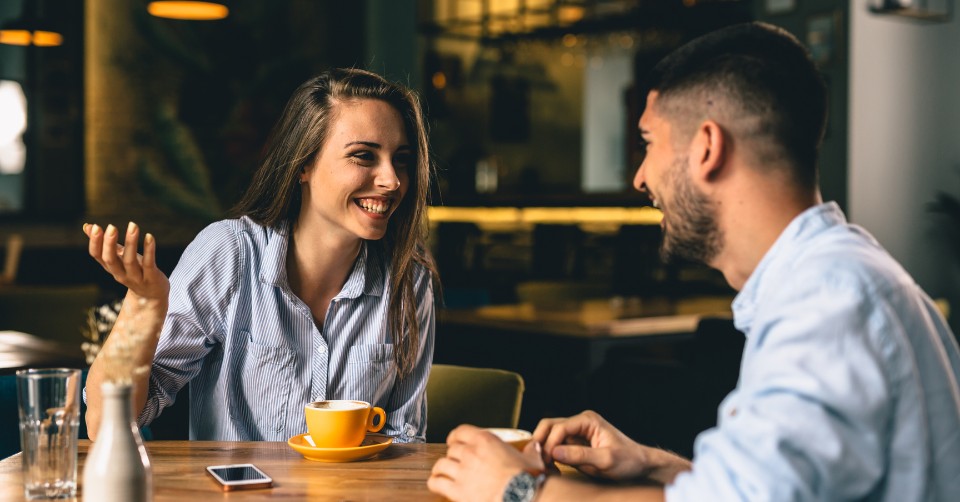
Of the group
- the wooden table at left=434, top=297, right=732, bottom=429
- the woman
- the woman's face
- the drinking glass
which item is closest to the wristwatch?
the drinking glass

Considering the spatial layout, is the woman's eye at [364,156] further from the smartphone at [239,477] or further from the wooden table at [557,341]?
the wooden table at [557,341]

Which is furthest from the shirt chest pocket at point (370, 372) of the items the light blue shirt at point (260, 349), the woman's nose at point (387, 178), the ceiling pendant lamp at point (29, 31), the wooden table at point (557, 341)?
the ceiling pendant lamp at point (29, 31)

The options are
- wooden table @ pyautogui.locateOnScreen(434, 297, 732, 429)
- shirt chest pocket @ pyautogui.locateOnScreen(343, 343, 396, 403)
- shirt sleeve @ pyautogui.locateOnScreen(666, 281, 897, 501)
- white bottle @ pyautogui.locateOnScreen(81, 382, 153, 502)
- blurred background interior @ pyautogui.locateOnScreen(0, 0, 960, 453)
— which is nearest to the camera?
shirt sleeve @ pyautogui.locateOnScreen(666, 281, 897, 501)

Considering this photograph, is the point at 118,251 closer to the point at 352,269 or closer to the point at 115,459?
the point at 115,459

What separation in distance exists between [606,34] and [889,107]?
3.56 metres

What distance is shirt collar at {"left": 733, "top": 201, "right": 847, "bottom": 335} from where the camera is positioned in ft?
4.03

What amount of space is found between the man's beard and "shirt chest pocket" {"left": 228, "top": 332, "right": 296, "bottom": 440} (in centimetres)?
99

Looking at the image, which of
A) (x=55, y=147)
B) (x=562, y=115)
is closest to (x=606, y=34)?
(x=562, y=115)

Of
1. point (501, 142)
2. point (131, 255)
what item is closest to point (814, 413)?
point (131, 255)

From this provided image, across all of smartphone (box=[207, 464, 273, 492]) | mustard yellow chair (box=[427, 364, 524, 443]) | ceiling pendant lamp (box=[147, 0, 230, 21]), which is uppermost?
ceiling pendant lamp (box=[147, 0, 230, 21])

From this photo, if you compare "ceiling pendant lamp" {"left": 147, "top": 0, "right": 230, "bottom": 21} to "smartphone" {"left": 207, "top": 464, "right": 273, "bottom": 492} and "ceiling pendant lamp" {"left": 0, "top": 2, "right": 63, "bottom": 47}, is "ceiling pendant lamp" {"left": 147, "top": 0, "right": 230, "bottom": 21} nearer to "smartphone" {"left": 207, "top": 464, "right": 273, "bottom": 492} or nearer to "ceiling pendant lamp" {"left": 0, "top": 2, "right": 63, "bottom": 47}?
"ceiling pendant lamp" {"left": 0, "top": 2, "right": 63, "bottom": 47}

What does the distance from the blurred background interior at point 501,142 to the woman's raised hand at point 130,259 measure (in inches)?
98.8

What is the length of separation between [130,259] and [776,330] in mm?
1063

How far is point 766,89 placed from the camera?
1268mm
